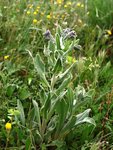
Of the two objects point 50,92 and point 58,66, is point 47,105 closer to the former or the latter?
point 50,92

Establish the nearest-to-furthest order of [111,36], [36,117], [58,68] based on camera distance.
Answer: [58,68]
[36,117]
[111,36]

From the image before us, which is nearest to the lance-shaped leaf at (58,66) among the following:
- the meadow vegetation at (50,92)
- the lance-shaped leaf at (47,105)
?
the meadow vegetation at (50,92)

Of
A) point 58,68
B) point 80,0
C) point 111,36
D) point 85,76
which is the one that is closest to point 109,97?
point 85,76

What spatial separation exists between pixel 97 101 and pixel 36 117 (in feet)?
2.33

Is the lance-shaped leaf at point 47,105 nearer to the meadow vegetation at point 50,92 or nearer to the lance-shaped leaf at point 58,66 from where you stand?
the meadow vegetation at point 50,92

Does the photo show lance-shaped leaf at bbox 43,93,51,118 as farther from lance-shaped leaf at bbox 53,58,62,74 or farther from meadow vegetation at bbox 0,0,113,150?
lance-shaped leaf at bbox 53,58,62,74

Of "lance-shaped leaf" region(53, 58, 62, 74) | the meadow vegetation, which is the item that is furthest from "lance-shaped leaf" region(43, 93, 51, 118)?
"lance-shaped leaf" region(53, 58, 62, 74)

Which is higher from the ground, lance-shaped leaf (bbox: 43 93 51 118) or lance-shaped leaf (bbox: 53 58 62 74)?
lance-shaped leaf (bbox: 53 58 62 74)

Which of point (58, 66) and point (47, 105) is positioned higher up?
point (58, 66)

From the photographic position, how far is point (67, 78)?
2123mm

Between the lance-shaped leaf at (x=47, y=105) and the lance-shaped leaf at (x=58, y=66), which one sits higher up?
the lance-shaped leaf at (x=58, y=66)

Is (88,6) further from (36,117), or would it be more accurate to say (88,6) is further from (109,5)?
(36,117)

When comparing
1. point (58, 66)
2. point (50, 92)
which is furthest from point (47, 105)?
point (58, 66)

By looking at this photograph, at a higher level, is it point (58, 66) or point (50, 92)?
point (58, 66)
